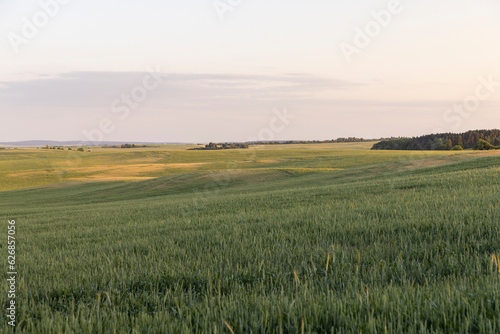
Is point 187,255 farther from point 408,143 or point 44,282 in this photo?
point 408,143

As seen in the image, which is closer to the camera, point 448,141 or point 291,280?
point 291,280

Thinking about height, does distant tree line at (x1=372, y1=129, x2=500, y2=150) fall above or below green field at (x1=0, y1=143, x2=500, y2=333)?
above

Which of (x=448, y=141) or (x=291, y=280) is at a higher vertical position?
(x=448, y=141)

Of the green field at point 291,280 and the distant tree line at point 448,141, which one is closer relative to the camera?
the green field at point 291,280

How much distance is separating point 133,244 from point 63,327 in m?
3.66

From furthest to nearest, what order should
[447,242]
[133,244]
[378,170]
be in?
1. [378,170]
2. [133,244]
3. [447,242]

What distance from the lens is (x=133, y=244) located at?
634 centimetres

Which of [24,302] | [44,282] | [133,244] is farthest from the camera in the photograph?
[133,244]

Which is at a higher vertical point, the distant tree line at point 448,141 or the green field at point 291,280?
the distant tree line at point 448,141

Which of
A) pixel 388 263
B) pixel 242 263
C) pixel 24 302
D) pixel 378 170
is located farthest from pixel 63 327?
pixel 378 170

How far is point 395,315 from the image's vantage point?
96.0 inches

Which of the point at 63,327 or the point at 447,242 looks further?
the point at 447,242

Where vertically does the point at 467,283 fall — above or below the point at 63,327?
above

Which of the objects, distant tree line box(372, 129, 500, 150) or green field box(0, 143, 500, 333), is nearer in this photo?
green field box(0, 143, 500, 333)
